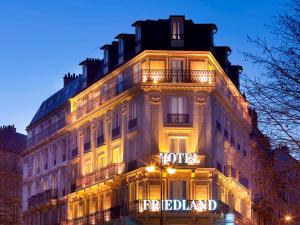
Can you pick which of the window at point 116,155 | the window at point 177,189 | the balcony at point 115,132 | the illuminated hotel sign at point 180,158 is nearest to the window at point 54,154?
the balcony at point 115,132

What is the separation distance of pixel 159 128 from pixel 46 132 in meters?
23.7

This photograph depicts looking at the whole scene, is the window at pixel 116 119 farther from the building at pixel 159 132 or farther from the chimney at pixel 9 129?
the chimney at pixel 9 129

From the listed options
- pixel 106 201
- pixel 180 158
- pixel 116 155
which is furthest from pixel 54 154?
pixel 180 158

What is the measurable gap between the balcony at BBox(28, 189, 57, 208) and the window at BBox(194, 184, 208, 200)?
20.4 meters

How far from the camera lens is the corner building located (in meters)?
58.4

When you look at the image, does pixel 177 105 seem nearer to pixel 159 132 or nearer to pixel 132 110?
pixel 159 132

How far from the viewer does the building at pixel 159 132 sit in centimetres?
5822

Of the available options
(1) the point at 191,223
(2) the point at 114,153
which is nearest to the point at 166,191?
(1) the point at 191,223

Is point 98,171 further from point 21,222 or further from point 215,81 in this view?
point 21,222

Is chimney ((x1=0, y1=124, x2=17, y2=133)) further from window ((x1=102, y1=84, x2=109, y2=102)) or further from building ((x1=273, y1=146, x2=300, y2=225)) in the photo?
building ((x1=273, y1=146, x2=300, y2=225))

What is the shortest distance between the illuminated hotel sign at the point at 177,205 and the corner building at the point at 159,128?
143 mm

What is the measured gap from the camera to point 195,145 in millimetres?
59000

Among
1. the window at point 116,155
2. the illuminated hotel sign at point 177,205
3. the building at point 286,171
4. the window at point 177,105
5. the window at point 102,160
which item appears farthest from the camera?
the window at point 102,160

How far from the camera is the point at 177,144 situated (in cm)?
5922
